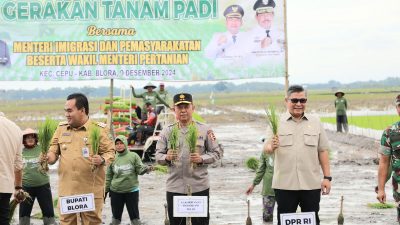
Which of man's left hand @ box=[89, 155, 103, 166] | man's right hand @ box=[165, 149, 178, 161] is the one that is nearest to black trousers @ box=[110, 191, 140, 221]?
man's left hand @ box=[89, 155, 103, 166]

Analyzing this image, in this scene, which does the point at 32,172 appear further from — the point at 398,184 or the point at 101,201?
the point at 398,184

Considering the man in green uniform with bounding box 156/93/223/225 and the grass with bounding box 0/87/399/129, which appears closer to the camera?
the man in green uniform with bounding box 156/93/223/225

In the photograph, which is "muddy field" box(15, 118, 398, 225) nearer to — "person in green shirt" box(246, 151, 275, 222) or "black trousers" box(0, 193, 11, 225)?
"person in green shirt" box(246, 151, 275, 222)

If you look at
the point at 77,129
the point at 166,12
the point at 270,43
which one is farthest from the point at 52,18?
the point at 77,129

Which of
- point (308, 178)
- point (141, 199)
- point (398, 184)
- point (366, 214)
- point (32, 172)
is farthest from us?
point (141, 199)

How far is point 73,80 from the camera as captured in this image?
15.7 meters

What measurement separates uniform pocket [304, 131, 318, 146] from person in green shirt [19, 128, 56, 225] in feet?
14.2

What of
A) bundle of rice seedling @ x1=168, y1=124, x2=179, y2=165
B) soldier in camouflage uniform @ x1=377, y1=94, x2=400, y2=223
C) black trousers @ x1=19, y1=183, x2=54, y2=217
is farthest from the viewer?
black trousers @ x1=19, y1=183, x2=54, y2=217

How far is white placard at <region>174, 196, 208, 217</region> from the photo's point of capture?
706 cm

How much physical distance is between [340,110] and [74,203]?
2355cm

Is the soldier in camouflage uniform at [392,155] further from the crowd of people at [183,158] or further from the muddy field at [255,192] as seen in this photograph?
the muddy field at [255,192]

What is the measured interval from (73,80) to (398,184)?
10357 millimetres

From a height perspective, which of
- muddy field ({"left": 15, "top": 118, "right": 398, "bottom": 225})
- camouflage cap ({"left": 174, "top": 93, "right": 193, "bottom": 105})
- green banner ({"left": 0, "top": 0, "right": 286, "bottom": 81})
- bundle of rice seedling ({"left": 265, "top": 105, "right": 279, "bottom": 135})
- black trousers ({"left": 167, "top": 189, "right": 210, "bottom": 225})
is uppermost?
green banner ({"left": 0, "top": 0, "right": 286, "bottom": 81})

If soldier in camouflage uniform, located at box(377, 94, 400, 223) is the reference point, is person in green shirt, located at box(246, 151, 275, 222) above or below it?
below
